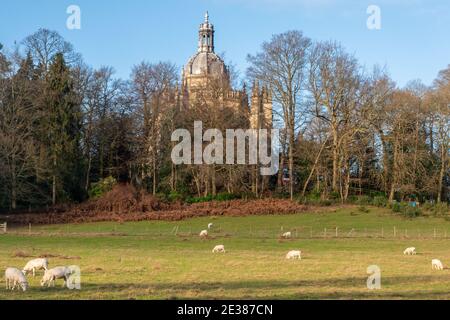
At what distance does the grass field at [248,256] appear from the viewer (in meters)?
19.0

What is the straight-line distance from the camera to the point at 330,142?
68125 millimetres

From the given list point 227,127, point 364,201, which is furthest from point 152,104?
point 364,201

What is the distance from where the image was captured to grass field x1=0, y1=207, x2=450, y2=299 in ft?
62.5

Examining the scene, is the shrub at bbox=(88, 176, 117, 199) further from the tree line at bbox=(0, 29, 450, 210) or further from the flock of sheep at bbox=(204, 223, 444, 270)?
the flock of sheep at bbox=(204, 223, 444, 270)

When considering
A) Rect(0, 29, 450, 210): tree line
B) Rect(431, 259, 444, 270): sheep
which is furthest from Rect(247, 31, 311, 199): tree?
Rect(431, 259, 444, 270): sheep

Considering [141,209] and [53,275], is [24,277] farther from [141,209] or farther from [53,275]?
[141,209]

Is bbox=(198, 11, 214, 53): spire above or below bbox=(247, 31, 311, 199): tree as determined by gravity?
above

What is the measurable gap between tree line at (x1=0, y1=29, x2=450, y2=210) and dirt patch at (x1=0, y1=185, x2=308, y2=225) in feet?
13.6

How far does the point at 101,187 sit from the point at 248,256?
3703 centimetres

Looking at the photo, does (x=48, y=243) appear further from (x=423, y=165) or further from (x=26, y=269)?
(x=423, y=165)

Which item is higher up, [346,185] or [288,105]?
[288,105]

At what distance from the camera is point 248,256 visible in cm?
3109
